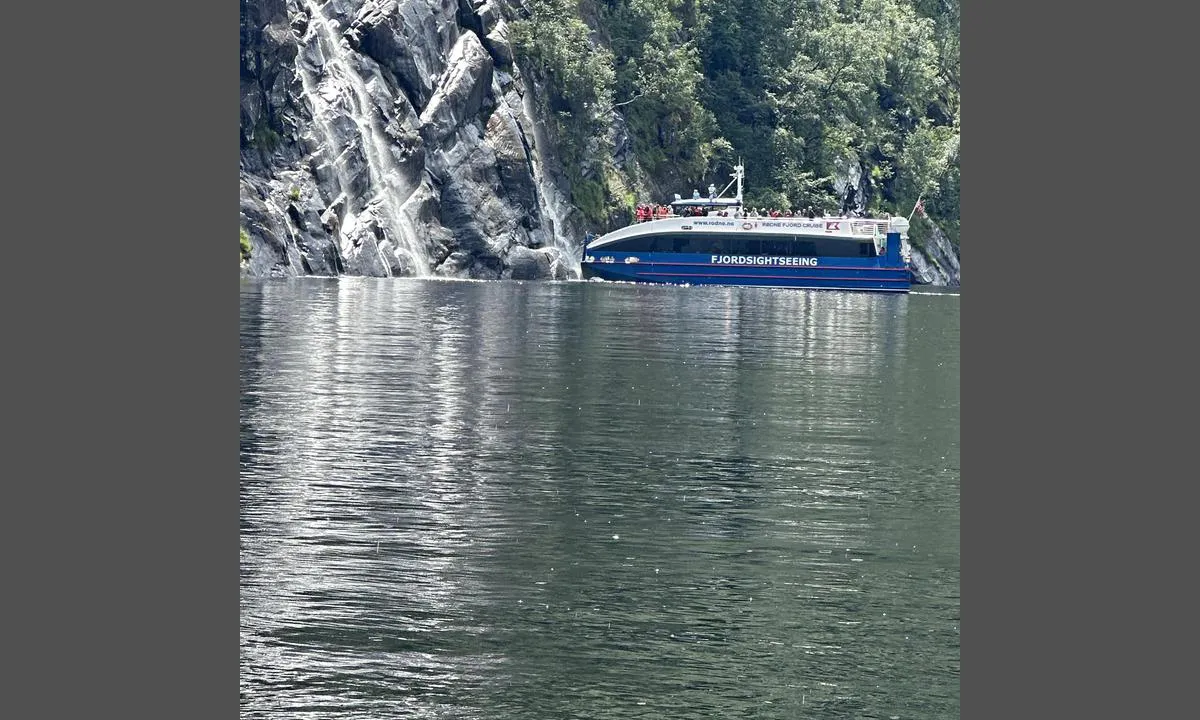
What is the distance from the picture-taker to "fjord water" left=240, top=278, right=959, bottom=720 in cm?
2116

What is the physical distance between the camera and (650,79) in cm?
13500

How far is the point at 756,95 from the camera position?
144375 mm

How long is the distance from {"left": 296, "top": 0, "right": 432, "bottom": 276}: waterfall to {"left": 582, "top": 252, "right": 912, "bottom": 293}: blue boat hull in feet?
43.4

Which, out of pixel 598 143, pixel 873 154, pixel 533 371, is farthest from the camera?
pixel 873 154

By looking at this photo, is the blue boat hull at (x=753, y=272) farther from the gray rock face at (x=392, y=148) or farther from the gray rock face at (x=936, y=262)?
the gray rock face at (x=936, y=262)

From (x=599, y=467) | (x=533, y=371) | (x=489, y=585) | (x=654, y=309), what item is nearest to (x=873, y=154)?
(x=654, y=309)

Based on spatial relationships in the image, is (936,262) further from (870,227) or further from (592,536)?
(592,536)

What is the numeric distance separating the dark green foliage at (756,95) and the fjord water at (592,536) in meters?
74.0

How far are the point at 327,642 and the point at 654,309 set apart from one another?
6225cm

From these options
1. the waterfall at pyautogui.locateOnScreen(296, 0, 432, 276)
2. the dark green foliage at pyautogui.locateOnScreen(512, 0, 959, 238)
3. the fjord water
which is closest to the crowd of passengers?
the dark green foliage at pyautogui.locateOnScreen(512, 0, 959, 238)

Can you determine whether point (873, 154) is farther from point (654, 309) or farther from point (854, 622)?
point (854, 622)

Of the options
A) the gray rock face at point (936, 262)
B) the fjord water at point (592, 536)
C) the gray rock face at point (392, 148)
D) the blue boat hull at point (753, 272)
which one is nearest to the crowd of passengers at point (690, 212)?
the blue boat hull at point (753, 272)

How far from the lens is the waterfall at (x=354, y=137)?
108 metres

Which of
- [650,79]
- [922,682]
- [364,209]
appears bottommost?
[922,682]
